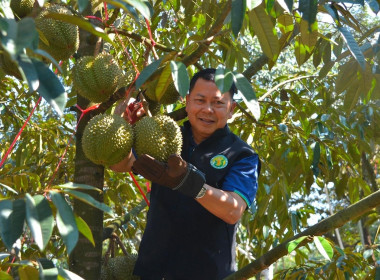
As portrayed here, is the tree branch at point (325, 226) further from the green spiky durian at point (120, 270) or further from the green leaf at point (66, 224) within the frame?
the green spiky durian at point (120, 270)

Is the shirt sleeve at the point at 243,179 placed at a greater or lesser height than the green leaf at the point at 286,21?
lesser

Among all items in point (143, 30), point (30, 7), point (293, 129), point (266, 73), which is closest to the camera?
point (30, 7)

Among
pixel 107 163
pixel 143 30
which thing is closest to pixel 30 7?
pixel 107 163

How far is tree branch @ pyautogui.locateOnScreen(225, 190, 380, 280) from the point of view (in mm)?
1068

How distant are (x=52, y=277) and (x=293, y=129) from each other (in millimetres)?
1651

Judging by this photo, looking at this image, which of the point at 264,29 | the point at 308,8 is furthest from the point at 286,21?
the point at 308,8

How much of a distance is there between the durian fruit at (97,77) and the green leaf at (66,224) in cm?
82

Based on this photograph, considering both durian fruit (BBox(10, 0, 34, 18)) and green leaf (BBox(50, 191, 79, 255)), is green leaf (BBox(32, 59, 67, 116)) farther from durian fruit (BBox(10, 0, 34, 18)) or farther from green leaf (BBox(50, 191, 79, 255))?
durian fruit (BBox(10, 0, 34, 18))

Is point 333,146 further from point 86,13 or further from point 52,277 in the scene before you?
point 52,277

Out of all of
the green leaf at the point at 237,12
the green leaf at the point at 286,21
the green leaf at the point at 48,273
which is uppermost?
the green leaf at the point at 286,21

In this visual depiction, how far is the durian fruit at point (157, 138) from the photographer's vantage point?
1.46 m

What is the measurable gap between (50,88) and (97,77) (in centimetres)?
81

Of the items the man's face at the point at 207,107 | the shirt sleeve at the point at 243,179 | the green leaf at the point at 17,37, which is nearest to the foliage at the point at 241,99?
the green leaf at the point at 17,37

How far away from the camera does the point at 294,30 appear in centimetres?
188
